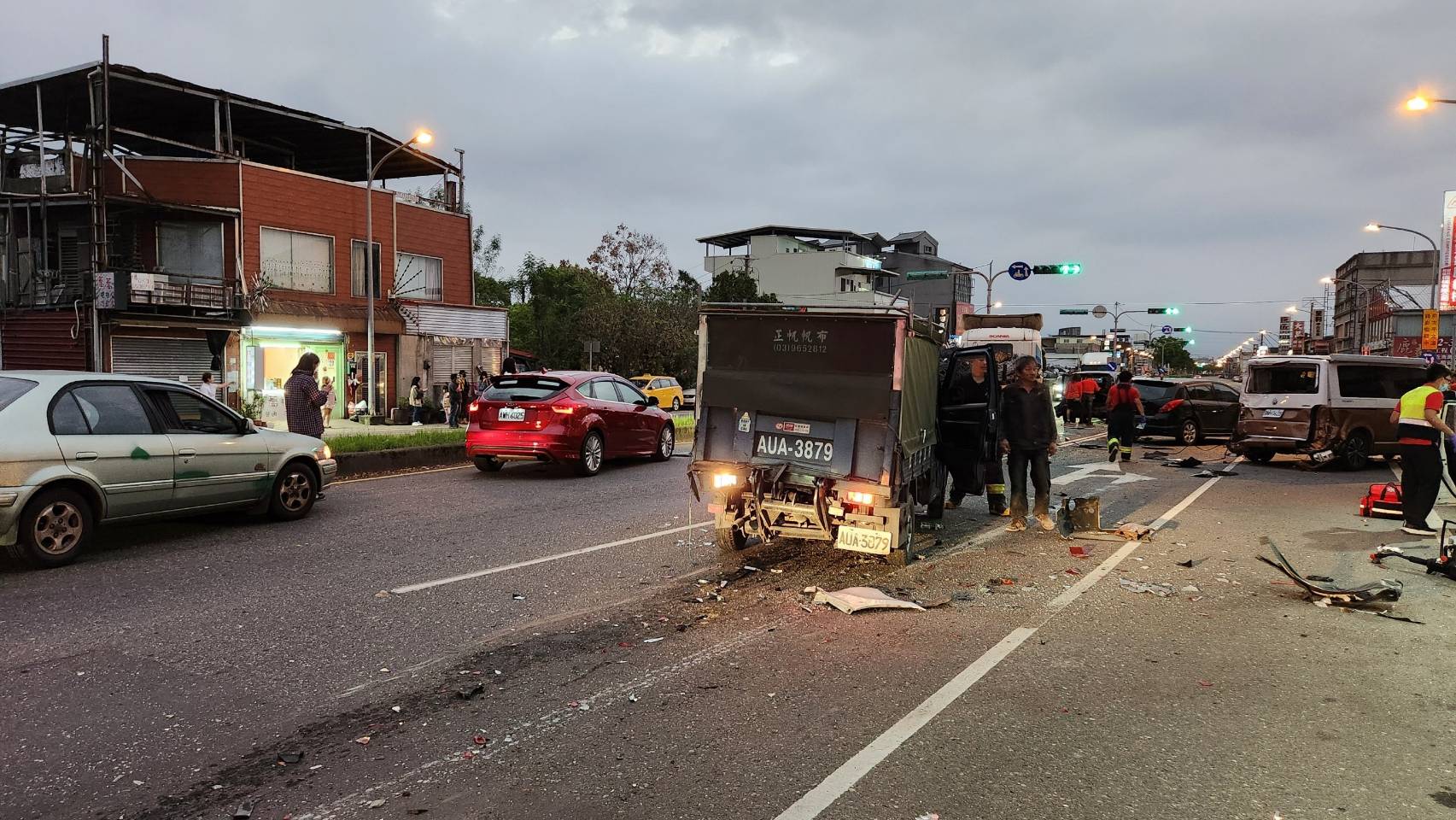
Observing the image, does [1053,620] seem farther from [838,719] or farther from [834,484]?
[838,719]

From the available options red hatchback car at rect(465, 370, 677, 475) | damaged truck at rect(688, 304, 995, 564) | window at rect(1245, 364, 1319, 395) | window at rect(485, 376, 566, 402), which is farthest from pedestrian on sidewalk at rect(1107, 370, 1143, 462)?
window at rect(485, 376, 566, 402)

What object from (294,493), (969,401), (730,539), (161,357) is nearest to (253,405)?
(161,357)

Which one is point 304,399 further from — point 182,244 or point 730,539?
point 182,244

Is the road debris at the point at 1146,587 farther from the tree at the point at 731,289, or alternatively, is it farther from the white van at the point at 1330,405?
the tree at the point at 731,289

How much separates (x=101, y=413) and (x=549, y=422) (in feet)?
19.6

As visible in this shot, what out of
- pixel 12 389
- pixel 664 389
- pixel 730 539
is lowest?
pixel 730 539

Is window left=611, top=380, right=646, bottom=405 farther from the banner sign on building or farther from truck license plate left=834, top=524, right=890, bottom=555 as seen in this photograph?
the banner sign on building

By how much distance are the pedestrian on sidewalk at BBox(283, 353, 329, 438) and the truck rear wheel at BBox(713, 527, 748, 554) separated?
680 cm

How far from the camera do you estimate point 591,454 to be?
1343 cm

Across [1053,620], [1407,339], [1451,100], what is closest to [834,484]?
[1053,620]

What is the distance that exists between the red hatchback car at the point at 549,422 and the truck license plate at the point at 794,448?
5.97m

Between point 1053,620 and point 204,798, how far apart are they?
493cm

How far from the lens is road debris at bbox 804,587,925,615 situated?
612cm

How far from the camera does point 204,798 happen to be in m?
3.37
